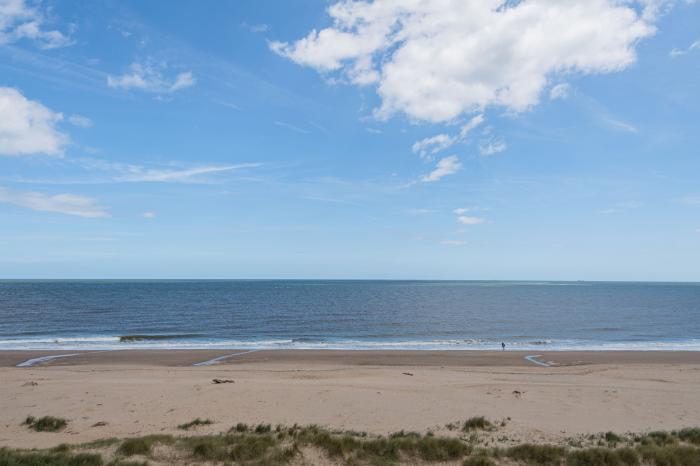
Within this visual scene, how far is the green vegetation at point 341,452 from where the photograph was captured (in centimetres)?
934

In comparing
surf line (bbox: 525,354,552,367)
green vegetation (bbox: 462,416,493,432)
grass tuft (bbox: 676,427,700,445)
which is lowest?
surf line (bbox: 525,354,552,367)

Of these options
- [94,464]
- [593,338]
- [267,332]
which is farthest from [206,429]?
[593,338]

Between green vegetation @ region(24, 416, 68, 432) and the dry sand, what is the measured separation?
294 mm

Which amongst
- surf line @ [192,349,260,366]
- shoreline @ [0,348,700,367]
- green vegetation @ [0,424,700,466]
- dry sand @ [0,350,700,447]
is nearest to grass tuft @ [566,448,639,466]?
green vegetation @ [0,424,700,466]

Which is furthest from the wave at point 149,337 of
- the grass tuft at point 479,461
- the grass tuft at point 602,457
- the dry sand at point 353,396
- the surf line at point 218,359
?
the grass tuft at point 602,457

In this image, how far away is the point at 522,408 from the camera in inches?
609

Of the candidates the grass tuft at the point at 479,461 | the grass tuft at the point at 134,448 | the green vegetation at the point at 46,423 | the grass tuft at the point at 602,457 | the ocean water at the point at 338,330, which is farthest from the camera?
the ocean water at the point at 338,330

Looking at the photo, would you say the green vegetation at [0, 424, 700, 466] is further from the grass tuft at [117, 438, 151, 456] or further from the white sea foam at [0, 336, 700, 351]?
the white sea foam at [0, 336, 700, 351]

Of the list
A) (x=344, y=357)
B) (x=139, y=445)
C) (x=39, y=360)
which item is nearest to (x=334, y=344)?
(x=344, y=357)

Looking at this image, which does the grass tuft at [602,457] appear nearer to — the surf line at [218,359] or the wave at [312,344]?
the surf line at [218,359]

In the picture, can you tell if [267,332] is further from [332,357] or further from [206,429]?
[206,429]

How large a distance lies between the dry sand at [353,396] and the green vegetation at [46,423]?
0.29m

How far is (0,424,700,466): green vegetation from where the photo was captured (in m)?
9.34

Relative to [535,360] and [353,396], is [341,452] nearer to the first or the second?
[353,396]
